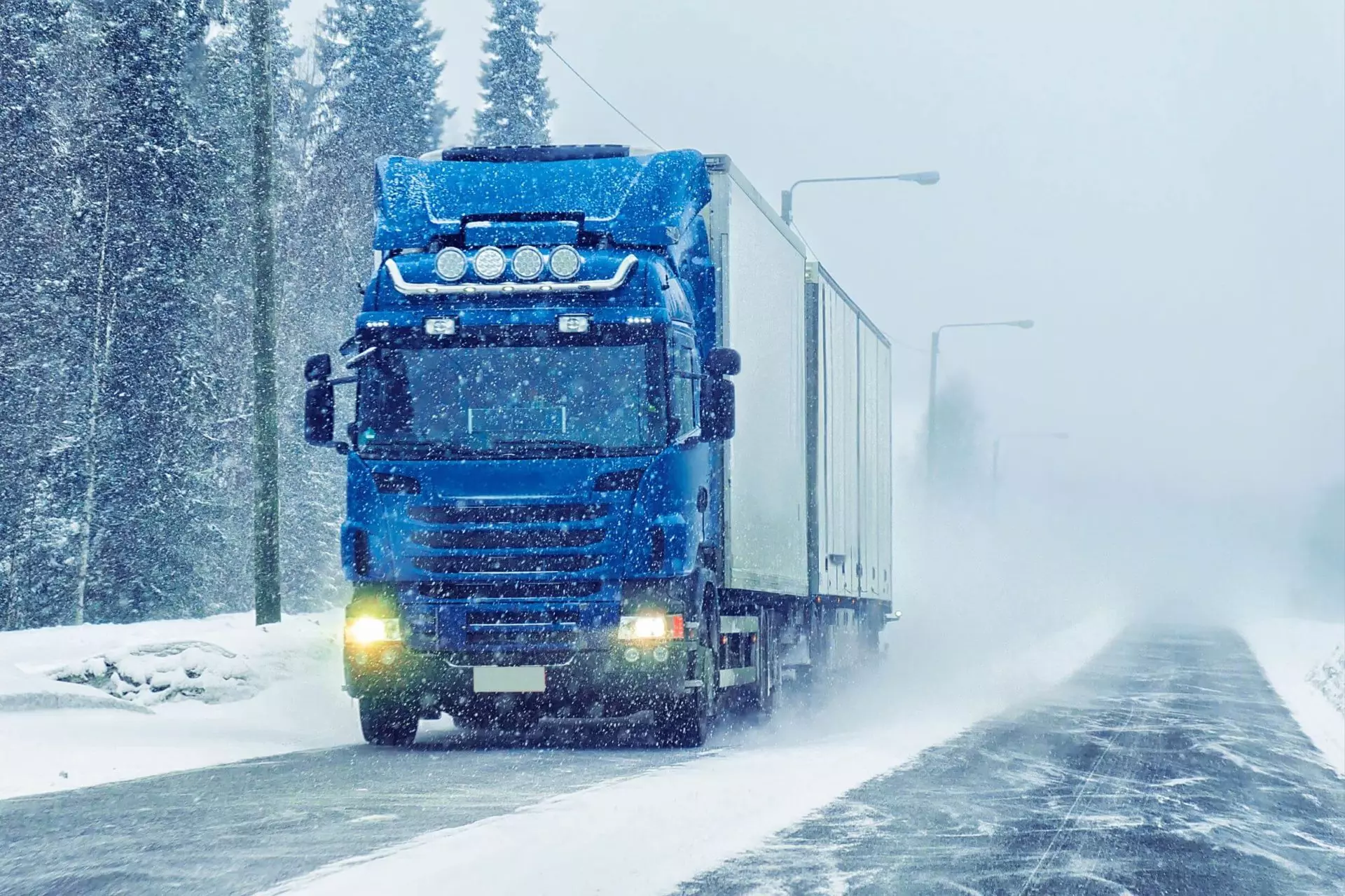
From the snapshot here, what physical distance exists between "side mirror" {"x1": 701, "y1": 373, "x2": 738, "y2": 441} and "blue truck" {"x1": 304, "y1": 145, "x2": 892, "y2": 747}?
0.02 meters

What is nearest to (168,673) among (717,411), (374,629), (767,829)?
(374,629)

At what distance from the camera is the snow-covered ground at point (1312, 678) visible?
62.0ft

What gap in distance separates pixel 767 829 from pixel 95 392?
101 ft

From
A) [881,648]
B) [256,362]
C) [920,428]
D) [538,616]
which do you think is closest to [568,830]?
[538,616]

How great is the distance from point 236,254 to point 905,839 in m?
35.3

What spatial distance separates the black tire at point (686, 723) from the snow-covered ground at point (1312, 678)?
16.7 feet

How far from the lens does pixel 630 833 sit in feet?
28.1

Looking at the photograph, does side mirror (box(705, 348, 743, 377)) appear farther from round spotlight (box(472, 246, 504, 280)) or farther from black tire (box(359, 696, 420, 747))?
black tire (box(359, 696, 420, 747))

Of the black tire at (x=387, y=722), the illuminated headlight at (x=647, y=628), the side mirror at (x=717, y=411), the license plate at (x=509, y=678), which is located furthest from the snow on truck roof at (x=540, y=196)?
the black tire at (x=387, y=722)

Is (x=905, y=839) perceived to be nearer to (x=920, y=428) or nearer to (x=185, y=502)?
(x=185, y=502)

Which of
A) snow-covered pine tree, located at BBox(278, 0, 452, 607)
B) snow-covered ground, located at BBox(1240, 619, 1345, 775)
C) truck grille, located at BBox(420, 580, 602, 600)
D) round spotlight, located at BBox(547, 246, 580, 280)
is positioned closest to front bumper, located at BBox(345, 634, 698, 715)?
truck grille, located at BBox(420, 580, 602, 600)

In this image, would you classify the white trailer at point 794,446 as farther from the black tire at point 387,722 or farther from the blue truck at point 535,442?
the black tire at point 387,722

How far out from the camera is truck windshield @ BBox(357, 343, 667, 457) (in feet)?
40.7

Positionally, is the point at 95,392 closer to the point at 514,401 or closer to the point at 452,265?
the point at 452,265
